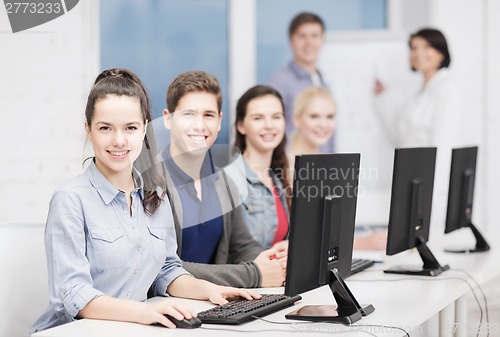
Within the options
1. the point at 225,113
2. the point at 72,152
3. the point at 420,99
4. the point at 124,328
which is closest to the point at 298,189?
the point at 124,328

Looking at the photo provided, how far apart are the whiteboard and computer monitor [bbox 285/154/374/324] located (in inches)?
120

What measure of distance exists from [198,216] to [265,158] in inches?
25.2

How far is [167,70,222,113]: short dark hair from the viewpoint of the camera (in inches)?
114

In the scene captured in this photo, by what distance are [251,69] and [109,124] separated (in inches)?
119

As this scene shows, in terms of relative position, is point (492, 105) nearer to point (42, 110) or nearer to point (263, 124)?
point (263, 124)

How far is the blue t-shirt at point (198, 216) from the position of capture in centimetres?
276

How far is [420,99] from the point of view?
5.20 metres

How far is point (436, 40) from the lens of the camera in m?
5.18

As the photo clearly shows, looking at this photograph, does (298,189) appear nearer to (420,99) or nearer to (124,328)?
(124,328)

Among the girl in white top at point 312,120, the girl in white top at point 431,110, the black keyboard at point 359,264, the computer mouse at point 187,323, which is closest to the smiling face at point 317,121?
the girl in white top at point 312,120

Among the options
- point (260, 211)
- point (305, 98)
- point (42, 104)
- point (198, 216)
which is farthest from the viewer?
point (305, 98)

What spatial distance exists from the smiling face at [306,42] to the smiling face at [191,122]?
226cm

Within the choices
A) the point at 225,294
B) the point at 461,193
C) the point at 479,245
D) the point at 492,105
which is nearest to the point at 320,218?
the point at 225,294

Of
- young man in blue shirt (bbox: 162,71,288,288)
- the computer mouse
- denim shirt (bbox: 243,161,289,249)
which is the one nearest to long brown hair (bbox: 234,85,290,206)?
denim shirt (bbox: 243,161,289,249)
